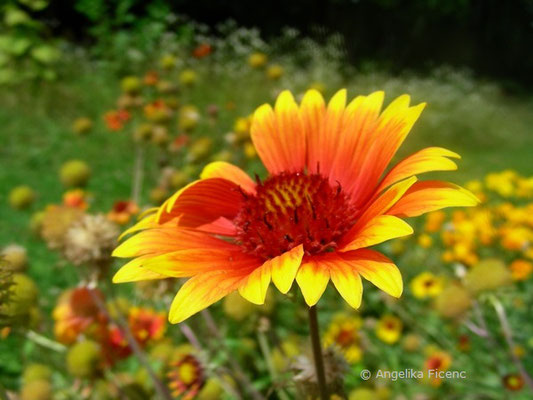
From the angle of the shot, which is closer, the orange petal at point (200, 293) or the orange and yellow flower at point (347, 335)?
the orange petal at point (200, 293)

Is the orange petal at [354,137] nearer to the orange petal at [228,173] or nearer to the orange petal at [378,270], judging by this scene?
the orange petal at [228,173]

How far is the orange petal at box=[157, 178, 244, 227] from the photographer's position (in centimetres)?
106

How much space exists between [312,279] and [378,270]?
3.7 inches

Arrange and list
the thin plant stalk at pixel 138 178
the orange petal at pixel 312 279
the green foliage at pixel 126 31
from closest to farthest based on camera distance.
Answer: the orange petal at pixel 312 279 → the thin plant stalk at pixel 138 178 → the green foliage at pixel 126 31

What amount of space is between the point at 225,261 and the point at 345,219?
0.26m

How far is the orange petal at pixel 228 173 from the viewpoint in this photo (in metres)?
1.22

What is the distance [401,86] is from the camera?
9.55 m

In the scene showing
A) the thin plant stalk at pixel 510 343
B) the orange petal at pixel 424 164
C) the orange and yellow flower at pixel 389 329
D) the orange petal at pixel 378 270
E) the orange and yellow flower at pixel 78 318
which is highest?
the orange petal at pixel 424 164

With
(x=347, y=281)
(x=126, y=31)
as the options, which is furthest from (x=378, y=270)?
(x=126, y=31)

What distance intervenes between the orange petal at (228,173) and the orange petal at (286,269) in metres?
0.40

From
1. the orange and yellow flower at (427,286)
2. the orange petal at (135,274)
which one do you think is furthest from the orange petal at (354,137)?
the orange and yellow flower at (427,286)

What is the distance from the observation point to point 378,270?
79 cm

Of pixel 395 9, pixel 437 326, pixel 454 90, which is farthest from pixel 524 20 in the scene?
pixel 437 326

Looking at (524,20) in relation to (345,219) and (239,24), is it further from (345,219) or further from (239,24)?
(345,219)
